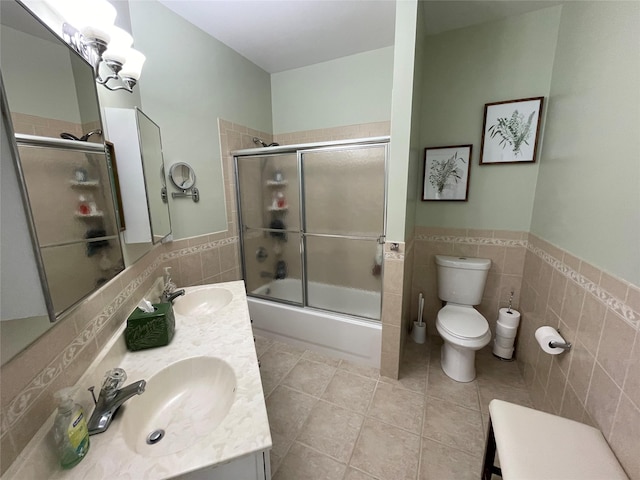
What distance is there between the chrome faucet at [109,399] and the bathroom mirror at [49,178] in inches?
10.3

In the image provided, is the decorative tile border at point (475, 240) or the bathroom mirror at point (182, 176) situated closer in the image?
the bathroom mirror at point (182, 176)

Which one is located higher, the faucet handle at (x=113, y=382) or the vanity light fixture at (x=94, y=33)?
the vanity light fixture at (x=94, y=33)

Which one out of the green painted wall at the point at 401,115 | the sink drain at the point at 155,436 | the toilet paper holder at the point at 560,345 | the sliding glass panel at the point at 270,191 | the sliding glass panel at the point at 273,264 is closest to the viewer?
the sink drain at the point at 155,436

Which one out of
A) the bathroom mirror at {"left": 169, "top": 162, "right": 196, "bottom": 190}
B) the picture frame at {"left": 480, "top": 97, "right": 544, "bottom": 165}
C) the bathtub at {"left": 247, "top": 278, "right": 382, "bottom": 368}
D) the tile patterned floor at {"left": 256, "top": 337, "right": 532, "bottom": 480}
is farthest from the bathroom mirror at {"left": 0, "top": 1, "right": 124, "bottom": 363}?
the picture frame at {"left": 480, "top": 97, "right": 544, "bottom": 165}

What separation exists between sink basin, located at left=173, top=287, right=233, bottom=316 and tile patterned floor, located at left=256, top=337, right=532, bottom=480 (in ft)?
2.35

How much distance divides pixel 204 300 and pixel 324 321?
94 cm

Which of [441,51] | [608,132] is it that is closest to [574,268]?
[608,132]

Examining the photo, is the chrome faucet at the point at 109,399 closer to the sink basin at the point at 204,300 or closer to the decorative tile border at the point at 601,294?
the sink basin at the point at 204,300

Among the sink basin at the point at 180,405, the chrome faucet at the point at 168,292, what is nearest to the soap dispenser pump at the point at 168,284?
the chrome faucet at the point at 168,292

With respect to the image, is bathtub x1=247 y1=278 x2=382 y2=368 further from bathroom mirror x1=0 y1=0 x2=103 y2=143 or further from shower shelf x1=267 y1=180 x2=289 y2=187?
bathroom mirror x1=0 y1=0 x2=103 y2=143

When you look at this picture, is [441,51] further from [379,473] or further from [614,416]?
[379,473]

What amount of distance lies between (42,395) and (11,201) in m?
0.51

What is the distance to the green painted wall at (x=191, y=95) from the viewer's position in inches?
62.6

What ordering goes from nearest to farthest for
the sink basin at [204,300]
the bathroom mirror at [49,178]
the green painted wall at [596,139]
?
1. the bathroom mirror at [49,178]
2. the green painted wall at [596,139]
3. the sink basin at [204,300]
